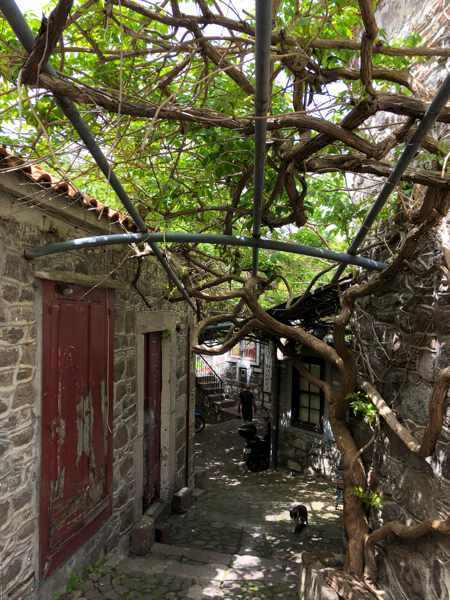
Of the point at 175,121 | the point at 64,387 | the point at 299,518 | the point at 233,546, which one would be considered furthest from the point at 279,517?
the point at 175,121

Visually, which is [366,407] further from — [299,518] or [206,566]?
[299,518]

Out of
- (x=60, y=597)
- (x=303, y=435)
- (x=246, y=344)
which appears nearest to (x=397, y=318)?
(x=60, y=597)

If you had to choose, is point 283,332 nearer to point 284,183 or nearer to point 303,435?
point 284,183

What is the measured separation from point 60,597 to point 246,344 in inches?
493

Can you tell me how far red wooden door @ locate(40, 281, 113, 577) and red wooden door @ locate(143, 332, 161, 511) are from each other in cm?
131

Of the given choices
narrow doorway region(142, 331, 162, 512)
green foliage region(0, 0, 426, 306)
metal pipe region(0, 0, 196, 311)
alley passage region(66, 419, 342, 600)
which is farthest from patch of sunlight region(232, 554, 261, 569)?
metal pipe region(0, 0, 196, 311)

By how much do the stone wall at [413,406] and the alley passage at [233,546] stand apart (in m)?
1.21

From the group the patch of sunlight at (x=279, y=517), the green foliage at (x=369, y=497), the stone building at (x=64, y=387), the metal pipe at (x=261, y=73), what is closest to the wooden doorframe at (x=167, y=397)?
the stone building at (x=64, y=387)

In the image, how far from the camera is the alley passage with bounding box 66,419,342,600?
12.9 ft

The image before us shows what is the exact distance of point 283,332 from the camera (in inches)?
152

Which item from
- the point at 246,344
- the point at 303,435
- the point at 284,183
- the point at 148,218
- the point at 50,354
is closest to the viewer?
the point at 284,183

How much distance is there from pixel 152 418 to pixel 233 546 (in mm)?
1767

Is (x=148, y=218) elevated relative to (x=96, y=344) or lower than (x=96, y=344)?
elevated

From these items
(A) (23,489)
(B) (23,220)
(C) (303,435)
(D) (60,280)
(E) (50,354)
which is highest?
(B) (23,220)
